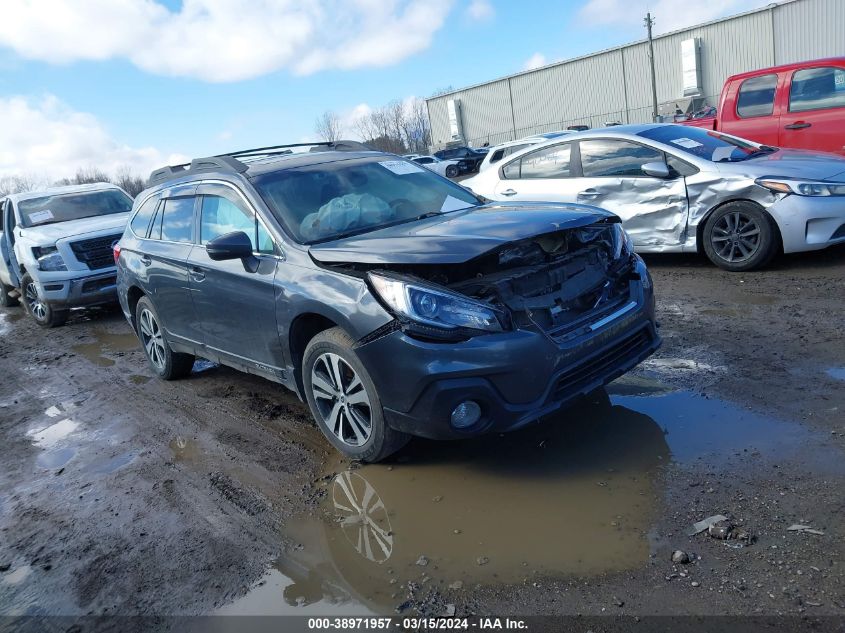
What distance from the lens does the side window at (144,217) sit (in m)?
6.08

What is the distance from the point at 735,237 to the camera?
6.95 meters

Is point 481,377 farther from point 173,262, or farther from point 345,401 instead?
point 173,262

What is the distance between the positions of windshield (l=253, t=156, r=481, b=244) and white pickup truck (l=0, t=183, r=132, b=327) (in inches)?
246

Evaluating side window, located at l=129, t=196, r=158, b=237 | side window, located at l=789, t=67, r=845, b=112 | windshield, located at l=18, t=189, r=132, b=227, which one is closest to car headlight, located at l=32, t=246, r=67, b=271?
windshield, located at l=18, t=189, r=132, b=227

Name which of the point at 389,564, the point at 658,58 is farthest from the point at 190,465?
the point at 658,58

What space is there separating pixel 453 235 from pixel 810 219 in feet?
14.7

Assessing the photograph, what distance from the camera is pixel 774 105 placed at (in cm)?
913

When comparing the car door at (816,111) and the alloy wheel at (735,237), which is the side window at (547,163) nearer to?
the alloy wheel at (735,237)

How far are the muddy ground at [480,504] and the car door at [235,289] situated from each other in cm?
61

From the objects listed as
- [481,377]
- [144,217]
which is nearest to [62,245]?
[144,217]

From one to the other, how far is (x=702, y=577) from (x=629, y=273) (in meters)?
2.02

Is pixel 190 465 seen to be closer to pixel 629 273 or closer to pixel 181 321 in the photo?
pixel 181 321

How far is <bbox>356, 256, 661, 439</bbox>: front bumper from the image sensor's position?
3330mm

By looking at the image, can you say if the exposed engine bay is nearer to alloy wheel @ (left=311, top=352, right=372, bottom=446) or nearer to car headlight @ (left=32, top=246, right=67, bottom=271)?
alloy wheel @ (left=311, top=352, right=372, bottom=446)
